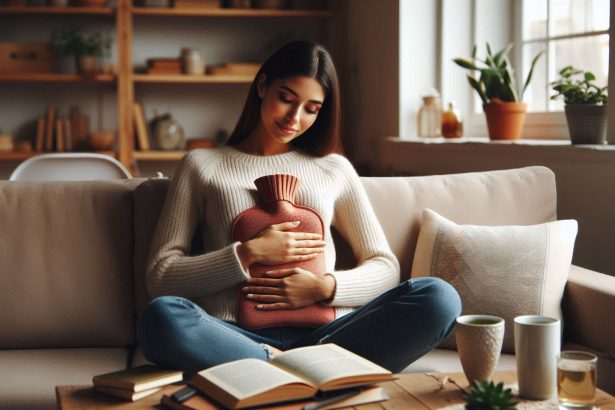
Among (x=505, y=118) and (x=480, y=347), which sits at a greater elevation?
(x=505, y=118)

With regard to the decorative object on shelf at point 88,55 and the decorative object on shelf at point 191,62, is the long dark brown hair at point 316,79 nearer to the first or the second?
the decorative object on shelf at point 191,62

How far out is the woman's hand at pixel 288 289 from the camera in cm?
193

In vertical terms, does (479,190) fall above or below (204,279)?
above

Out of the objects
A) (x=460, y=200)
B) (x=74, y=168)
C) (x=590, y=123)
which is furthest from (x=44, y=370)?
(x=590, y=123)

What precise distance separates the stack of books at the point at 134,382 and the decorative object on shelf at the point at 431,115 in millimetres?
2440

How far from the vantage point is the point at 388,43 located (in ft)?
13.3

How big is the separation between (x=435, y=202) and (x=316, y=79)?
→ 1.61 feet

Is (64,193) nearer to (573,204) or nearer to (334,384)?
(334,384)

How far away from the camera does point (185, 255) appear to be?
6.69 ft

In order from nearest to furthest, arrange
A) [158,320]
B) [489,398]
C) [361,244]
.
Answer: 1. [489,398]
2. [158,320]
3. [361,244]

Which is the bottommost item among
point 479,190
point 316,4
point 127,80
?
point 479,190

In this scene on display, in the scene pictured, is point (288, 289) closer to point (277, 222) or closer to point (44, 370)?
point (277, 222)

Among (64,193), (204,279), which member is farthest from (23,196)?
(204,279)

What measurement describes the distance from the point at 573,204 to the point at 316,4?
2.87 m
